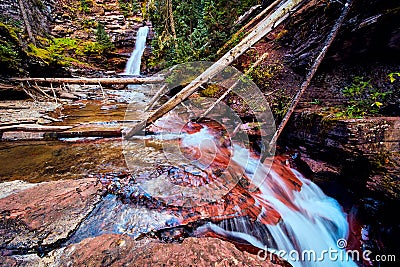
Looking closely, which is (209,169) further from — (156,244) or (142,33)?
→ (142,33)

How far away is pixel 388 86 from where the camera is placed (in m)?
3.56

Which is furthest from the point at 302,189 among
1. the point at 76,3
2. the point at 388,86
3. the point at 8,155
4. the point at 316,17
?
the point at 76,3

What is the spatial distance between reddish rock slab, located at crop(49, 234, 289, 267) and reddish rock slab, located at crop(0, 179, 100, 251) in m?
0.33

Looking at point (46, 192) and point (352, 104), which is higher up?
point (352, 104)

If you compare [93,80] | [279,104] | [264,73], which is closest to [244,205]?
[279,104]

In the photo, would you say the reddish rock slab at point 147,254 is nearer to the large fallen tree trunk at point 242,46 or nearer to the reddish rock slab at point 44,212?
the reddish rock slab at point 44,212

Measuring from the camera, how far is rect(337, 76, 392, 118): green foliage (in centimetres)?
338

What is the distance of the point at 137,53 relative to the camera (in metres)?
24.6

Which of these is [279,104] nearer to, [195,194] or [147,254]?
[195,194]

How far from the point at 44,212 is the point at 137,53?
2624 centimetres

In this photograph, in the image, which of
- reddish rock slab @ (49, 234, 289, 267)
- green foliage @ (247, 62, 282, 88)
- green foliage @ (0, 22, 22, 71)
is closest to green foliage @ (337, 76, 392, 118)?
green foliage @ (247, 62, 282, 88)

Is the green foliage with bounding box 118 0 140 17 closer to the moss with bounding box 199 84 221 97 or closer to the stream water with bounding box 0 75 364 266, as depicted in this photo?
the moss with bounding box 199 84 221 97

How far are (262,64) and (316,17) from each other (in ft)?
7.32

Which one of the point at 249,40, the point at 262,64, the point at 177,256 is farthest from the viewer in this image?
the point at 262,64
